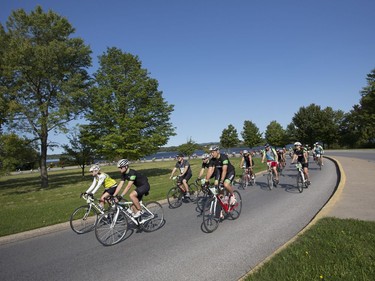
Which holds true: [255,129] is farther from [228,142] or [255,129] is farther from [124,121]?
[124,121]

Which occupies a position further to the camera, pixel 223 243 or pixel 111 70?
pixel 111 70

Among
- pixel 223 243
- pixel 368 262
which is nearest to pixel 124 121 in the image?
pixel 223 243

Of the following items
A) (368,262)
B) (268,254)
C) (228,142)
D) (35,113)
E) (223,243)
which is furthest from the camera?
(228,142)

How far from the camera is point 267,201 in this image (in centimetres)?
975

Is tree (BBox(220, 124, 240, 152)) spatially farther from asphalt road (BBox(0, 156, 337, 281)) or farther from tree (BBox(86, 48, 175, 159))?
asphalt road (BBox(0, 156, 337, 281))

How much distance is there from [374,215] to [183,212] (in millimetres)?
5596

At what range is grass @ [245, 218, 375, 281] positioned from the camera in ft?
12.5

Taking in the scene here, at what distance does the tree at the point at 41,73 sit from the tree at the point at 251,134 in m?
52.2

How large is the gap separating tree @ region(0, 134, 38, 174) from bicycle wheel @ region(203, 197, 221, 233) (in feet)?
60.1

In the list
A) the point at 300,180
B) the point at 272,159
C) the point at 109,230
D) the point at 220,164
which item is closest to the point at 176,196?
the point at 220,164

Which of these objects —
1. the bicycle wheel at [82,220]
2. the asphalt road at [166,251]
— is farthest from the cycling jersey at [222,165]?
the bicycle wheel at [82,220]

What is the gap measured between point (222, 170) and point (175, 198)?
12.1 feet

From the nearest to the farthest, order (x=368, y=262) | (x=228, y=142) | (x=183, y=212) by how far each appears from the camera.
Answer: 1. (x=368, y=262)
2. (x=183, y=212)
3. (x=228, y=142)

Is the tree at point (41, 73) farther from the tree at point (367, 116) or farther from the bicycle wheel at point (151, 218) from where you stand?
the tree at point (367, 116)
